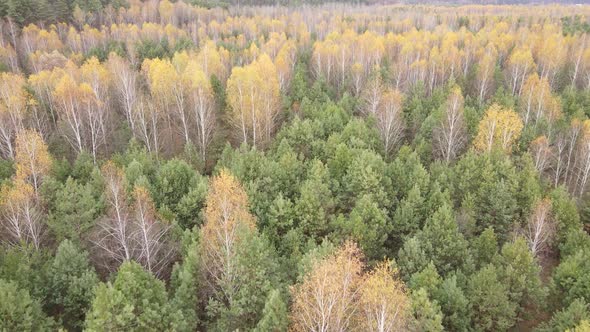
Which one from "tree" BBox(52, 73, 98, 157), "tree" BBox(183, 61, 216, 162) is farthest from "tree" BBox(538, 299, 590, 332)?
"tree" BBox(52, 73, 98, 157)

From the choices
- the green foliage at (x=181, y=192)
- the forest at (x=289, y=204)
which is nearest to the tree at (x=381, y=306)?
the forest at (x=289, y=204)

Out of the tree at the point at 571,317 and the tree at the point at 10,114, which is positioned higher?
the tree at the point at 10,114

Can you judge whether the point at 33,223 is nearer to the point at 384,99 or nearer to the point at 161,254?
the point at 161,254

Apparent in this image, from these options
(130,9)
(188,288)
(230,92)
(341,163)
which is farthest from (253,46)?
(188,288)

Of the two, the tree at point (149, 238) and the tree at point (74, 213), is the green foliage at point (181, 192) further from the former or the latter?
the tree at point (74, 213)

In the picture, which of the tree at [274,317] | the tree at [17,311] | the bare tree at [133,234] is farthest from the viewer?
the bare tree at [133,234]

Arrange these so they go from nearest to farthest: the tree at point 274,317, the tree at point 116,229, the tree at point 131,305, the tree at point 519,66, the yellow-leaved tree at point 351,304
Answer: the yellow-leaved tree at point 351,304 < the tree at point 131,305 < the tree at point 274,317 < the tree at point 116,229 < the tree at point 519,66
